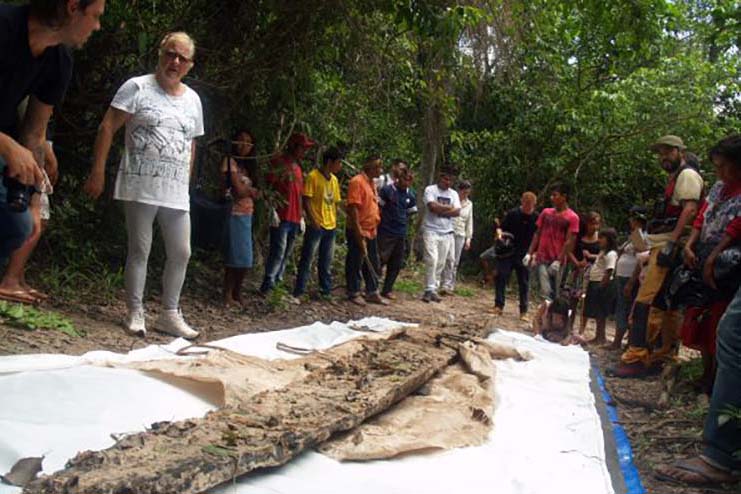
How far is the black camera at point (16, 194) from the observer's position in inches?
98.1

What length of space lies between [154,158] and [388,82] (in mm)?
3846

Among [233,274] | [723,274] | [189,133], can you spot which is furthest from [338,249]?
[723,274]

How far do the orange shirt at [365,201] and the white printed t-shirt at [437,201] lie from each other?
1025mm

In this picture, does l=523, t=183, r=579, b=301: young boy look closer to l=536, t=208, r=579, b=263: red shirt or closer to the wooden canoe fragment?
l=536, t=208, r=579, b=263: red shirt

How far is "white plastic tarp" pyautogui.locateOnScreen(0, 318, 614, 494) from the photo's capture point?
7.91ft

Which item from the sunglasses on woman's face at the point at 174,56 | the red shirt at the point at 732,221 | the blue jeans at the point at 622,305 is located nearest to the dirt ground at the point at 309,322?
the blue jeans at the point at 622,305

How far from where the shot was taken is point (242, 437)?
8.08 feet

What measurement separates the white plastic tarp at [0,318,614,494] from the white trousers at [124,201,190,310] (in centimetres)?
85

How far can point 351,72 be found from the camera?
773 centimetres

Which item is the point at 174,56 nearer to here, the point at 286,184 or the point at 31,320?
the point at 31,320

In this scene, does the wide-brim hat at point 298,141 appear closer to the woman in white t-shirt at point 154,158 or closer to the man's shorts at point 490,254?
the woman in white t-shirt at point 154,158

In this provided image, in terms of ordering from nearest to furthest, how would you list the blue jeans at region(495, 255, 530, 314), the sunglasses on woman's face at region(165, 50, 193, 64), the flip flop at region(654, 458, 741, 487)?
the flip flop at region(654, 458, 741, 487), the sunglasses on woman's face at region(165, 50, 193, 64), the blue jeans at region(495, 255, 530, 314)

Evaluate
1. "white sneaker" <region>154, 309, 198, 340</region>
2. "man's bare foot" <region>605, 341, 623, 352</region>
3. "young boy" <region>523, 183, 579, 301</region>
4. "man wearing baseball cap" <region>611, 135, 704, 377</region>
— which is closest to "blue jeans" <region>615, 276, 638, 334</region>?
"man's bare foot" <region>605, 341, 623, 352</region>

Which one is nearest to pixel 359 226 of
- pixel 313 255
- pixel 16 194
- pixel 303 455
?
pixel 313 255
